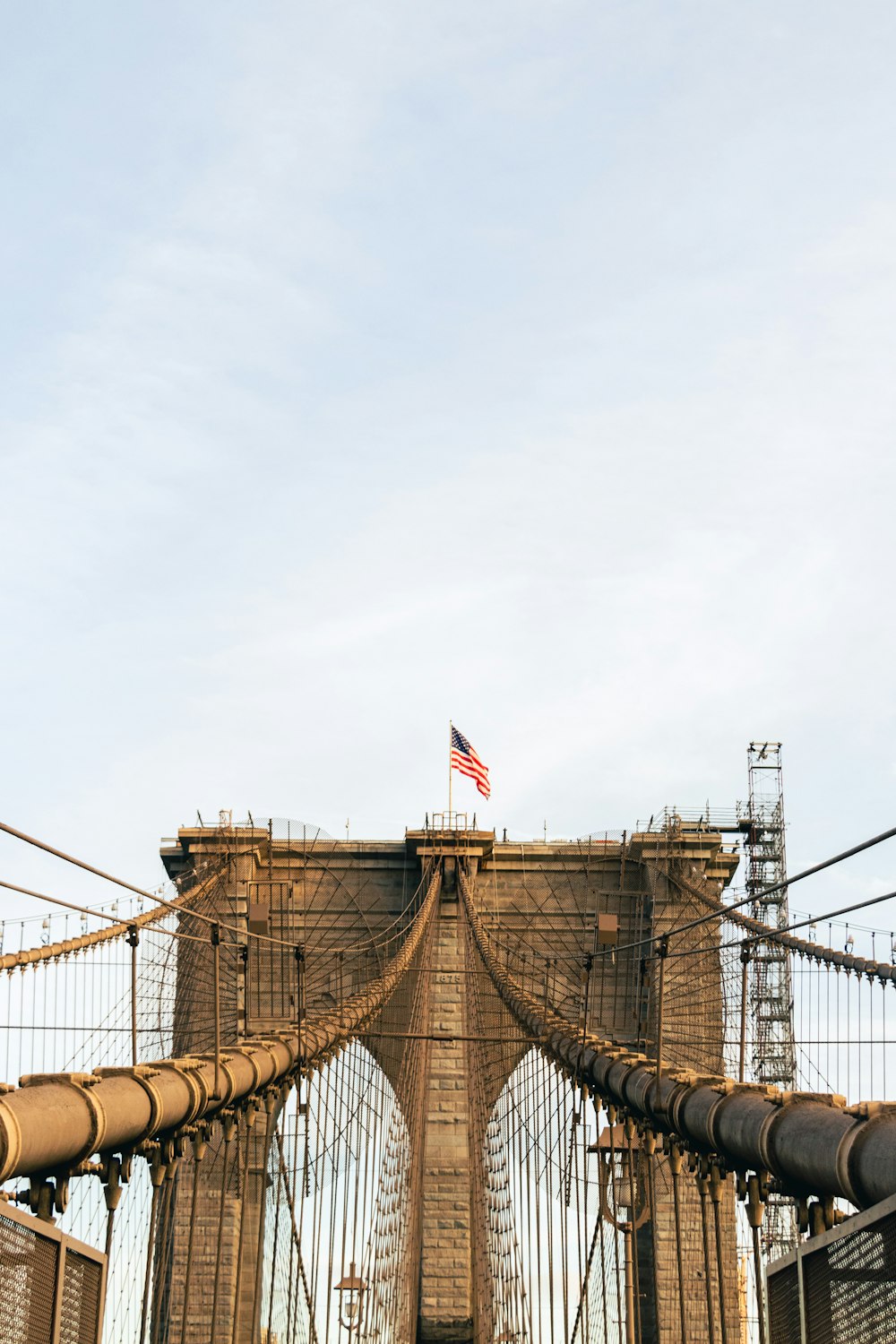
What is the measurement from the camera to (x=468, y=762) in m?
37.2

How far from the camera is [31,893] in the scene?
7.58 m

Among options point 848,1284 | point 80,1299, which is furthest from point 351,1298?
point 848,1284

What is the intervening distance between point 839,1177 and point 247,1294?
27000 millimetres

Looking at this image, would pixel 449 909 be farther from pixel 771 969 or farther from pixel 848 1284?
pixel 848 1284

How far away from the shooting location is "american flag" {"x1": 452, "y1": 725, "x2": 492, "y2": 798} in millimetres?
36969

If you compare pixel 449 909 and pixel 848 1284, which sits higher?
pixel 449 909

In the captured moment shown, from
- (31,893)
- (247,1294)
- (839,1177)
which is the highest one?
(31,893)

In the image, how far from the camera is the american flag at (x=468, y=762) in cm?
3697

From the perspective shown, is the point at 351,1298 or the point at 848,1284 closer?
the point at 848,1284

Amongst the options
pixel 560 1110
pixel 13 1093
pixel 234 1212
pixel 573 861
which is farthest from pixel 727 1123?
pixel 573 861

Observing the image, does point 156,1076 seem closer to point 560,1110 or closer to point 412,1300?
point 560,1110

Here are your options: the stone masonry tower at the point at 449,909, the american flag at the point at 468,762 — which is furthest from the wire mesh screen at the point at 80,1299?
the american flag at the point at 468,762

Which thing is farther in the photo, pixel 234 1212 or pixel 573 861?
pixel 573 861

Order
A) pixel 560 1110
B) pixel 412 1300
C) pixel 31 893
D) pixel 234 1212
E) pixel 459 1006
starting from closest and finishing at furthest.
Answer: pixel 31 893
pixel 560 1110
pixel 412 1300
pixel 234 1212
pixel 459 1006
